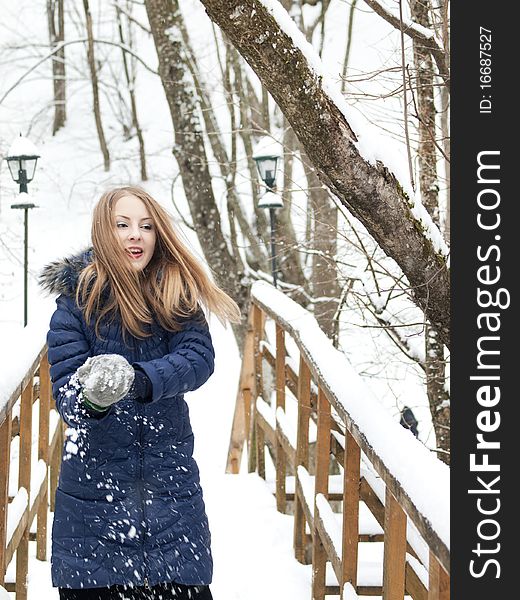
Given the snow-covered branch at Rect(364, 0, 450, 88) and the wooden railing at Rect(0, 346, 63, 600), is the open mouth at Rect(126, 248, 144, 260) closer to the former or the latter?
the wooden railing at Rect(0, 346, 63, 600)

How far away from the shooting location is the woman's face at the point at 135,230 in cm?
291

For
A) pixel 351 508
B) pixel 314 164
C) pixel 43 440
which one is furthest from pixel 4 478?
pixel 43 440

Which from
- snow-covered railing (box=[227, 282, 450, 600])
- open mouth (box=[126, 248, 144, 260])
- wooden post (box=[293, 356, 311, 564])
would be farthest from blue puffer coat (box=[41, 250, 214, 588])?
wooden post (box=[293, 356, 311, 564])

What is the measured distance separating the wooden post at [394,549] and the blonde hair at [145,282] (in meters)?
0.88

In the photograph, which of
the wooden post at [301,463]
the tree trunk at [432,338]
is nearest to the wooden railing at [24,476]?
the wooden post at [301,463]

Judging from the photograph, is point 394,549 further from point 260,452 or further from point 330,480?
point 260,452

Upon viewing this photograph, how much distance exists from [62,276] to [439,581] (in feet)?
4.79

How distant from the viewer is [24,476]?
395 centimetres

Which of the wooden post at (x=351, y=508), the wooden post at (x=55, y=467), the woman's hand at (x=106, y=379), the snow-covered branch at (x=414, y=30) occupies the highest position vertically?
the snow-covered branch at (x=414, y=30)

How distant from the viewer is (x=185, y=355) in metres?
2.74

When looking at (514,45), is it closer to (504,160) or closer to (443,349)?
(504,160)

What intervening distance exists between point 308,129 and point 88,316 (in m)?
0.86

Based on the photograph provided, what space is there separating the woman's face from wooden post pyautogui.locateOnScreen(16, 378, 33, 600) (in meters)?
1.11

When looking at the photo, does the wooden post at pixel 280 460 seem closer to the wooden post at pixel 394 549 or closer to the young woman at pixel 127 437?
the young woman at pixel 127 437
